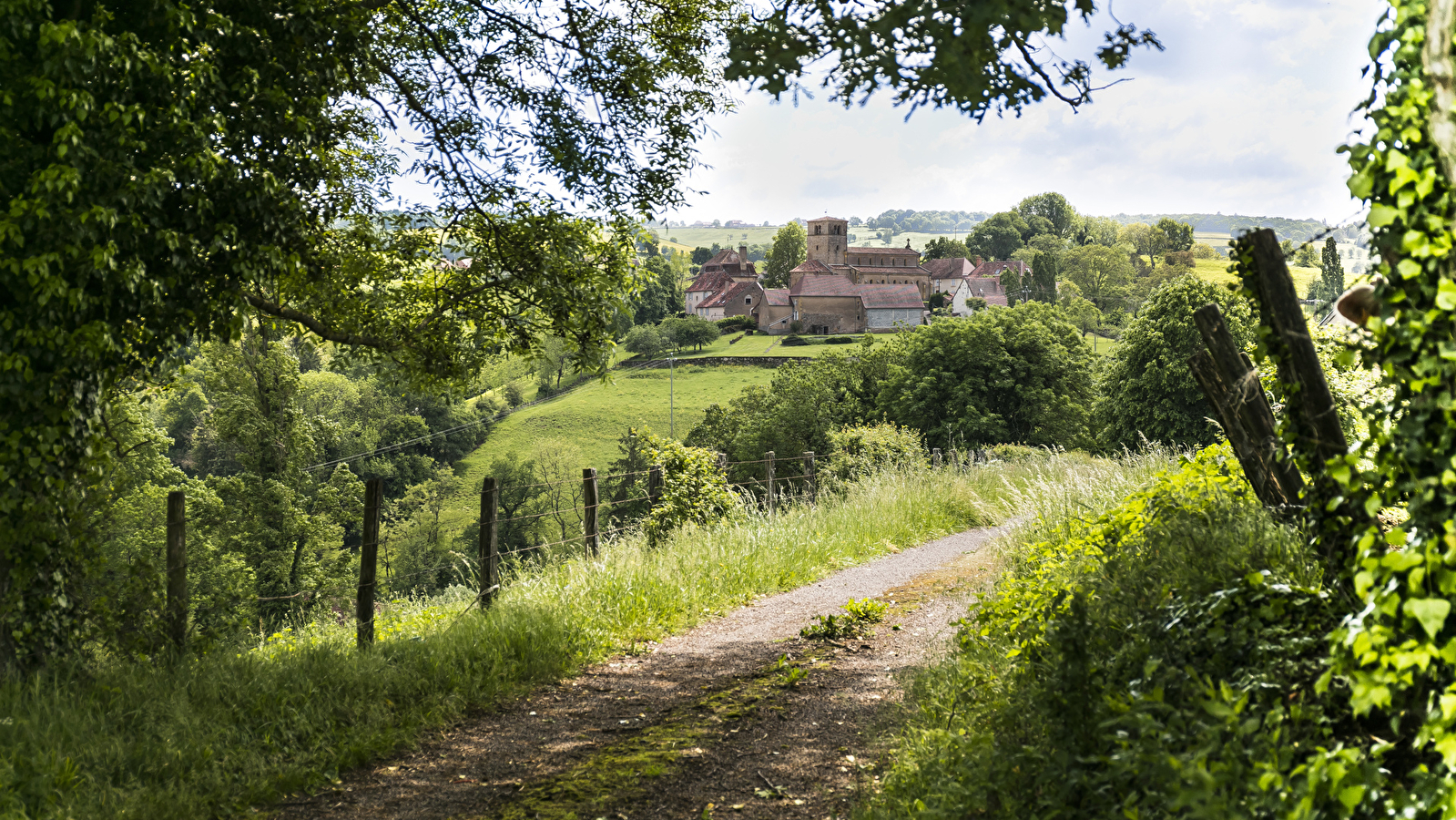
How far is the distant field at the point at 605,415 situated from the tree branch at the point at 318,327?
51245 mm

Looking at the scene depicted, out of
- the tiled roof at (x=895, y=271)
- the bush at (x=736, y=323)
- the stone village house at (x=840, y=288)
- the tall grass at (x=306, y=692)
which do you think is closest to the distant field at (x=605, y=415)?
the stone village house at (x=840, y=288)

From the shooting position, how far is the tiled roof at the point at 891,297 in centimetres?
10444

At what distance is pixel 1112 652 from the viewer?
12.5 feet

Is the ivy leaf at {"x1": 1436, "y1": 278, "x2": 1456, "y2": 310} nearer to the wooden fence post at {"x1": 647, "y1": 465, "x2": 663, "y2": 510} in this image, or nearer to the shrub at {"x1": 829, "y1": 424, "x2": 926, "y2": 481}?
the wooden fence post at {"x1": 647, "y1": 465, "x2": 663, "y2": 510}

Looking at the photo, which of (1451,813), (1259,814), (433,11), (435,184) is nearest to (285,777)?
(1259,814)

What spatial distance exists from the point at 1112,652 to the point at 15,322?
6.43m

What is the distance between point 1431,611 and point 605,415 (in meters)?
70.5

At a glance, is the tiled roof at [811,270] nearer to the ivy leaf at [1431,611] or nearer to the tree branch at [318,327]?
the tree branch at [318,327]

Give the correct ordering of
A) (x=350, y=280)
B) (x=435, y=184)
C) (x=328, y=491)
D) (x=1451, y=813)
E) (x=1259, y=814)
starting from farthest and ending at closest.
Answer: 1. (x=328, y=491)
2. (x=350, y=280)
3. (x=435, y=184)
4. (x=1259, y=814)
5. (x=1451, y=813)

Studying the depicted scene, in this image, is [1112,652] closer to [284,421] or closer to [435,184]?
[435,184]

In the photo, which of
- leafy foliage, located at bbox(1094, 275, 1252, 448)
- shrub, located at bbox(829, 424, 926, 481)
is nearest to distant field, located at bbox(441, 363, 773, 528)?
shrub, located at bbox(829, 424, 926, 481)

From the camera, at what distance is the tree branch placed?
9.48 meters

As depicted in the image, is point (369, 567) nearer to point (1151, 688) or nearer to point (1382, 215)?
point (1151, 688)

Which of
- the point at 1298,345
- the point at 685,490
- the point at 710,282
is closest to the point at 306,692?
the point at 1298,345
